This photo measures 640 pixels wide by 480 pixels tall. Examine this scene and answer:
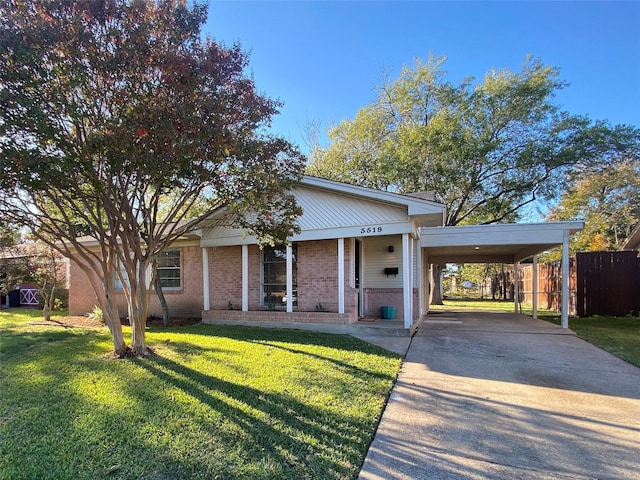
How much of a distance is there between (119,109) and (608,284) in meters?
16.8

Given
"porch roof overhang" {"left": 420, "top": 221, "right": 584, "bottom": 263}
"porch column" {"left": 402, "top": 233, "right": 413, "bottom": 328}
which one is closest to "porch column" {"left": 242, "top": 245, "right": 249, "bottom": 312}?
"porch column" {"left": 402, "top": 233, "right": 413, "bottom": 328}

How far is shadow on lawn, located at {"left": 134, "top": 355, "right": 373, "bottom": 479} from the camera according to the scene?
3.02 m

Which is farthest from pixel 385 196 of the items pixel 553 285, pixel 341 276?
pixel 553 285

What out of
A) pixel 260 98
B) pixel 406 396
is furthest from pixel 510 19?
pixel 406 396

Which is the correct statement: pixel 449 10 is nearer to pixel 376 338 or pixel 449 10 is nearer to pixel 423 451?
pixel 376 338

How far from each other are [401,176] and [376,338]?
1098 centimetres

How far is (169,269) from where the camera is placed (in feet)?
42.8

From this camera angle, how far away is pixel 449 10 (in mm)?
10688

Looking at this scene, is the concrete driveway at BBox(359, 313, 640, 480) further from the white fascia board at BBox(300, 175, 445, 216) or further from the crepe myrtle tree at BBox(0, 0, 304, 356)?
the crepe myrtle tree at BBox(0, 0, 304, 356)

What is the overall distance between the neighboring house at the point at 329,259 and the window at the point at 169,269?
0.27m

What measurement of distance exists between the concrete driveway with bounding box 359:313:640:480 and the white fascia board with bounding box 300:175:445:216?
3303 mm

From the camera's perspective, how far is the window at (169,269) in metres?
13.0

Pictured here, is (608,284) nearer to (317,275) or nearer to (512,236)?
(512,236)

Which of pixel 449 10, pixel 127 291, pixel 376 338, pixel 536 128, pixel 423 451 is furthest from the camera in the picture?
pixel 536 128
